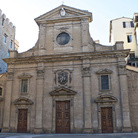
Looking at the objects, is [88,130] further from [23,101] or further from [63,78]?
[23,101]

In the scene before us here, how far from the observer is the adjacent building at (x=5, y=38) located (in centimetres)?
3062

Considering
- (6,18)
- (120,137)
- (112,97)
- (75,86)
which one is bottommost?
(120,137)

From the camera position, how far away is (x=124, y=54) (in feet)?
67.6

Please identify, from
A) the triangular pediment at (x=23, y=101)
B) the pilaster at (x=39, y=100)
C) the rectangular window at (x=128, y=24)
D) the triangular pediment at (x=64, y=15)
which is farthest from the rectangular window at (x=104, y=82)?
the rectangular window at (x=128, y=24)

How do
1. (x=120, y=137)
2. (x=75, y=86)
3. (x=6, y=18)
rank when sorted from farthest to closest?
(x=6, y=18) < (x=75, y=86) < (x=120, y=137)

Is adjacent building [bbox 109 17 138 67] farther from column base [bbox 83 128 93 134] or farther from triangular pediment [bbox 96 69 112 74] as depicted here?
column base [bbox 83 128 93 134]

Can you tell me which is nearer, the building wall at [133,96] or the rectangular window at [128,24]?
the building wall at [133,96]

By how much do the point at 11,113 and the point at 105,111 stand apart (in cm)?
1040

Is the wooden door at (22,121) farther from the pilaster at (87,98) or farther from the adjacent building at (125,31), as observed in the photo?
the adjacent building at (125,31)

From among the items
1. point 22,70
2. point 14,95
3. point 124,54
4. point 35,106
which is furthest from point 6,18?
point 124,54

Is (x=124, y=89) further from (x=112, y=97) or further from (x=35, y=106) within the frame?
(x=35, y=106)

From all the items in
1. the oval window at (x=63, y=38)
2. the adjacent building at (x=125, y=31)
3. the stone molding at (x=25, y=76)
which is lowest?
the stone molding at (x=25, y=76)

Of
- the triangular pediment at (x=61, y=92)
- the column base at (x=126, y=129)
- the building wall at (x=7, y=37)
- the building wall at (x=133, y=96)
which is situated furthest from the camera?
the building wall at (x=7, y=37)

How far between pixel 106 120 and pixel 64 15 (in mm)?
13279
